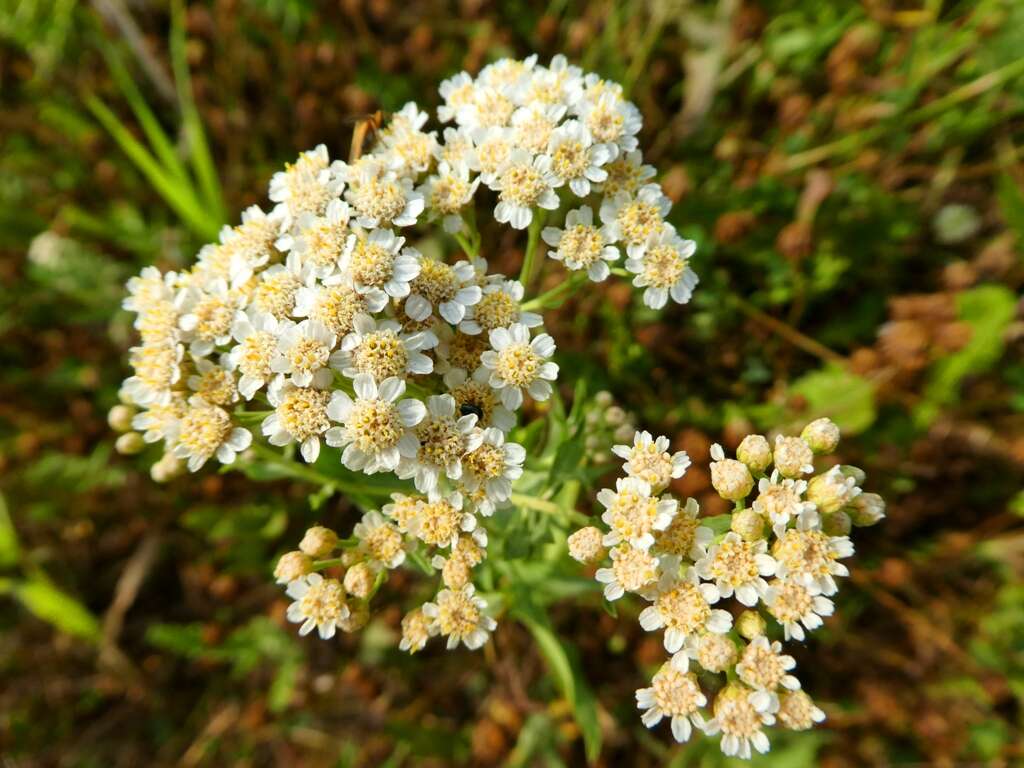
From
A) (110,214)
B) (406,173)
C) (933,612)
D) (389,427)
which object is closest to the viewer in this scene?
(389,427)

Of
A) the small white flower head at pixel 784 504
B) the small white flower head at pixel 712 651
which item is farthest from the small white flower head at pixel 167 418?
the small white flower head at pixel 784 504

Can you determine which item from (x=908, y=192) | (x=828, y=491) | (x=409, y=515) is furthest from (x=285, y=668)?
(x=908, y=192)

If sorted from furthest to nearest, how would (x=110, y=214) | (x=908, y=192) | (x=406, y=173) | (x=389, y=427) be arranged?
(x=110, y=214) < (x=908, y=192) < (x=406, y=173) < (x=389, y=427)

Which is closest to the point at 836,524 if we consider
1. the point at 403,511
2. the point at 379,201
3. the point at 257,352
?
the point at 403,511

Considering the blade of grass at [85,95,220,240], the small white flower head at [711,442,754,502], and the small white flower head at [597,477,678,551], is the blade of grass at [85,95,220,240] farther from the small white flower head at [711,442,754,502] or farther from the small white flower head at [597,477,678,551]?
the small white flower head at [711,442,754,502]

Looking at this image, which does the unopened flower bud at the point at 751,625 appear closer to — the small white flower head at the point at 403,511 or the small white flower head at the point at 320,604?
the small white flower head at the point at 403,511

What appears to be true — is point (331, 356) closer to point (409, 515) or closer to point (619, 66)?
point (409, 515)

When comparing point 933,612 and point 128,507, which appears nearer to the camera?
point 933,612
